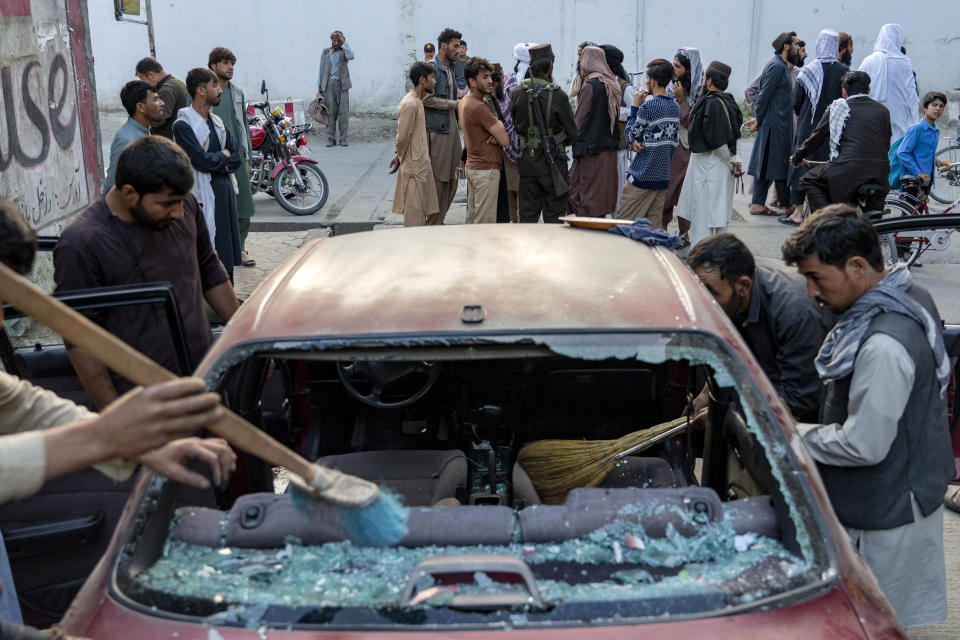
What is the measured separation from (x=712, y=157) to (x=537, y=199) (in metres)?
1.58

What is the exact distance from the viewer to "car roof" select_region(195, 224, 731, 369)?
2.48 metres

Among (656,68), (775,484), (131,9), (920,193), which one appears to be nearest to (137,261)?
(775,484)

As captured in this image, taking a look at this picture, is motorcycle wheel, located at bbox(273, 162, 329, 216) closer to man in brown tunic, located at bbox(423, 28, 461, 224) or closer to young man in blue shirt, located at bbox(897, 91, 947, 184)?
man in brown tunic, located at bbox(423, 28, 461, 224)

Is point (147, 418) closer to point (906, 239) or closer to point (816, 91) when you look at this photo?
point (906, 239)

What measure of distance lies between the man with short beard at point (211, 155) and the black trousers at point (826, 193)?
4.69 metres

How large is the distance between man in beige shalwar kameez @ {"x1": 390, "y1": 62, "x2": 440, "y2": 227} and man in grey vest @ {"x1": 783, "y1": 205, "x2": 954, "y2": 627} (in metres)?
5.74

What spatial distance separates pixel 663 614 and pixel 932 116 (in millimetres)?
7946

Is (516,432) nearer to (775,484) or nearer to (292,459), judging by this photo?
(775,484)

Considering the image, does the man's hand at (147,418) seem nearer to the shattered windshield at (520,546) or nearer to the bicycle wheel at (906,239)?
the shattered windshield at (520,546)

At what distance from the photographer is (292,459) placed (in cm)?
200

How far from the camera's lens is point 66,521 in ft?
9.64

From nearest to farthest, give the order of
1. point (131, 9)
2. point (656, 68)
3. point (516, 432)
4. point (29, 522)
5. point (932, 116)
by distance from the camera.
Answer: point (29, 522) < point (516, 432) < point (656, 68) < point (932, 116) < point (131, 9)

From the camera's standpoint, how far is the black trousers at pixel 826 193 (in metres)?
7.50

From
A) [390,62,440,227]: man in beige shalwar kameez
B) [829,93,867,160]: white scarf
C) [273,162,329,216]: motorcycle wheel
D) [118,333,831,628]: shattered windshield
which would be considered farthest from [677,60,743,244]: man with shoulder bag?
[118,333,831,628]: shattered windshield
